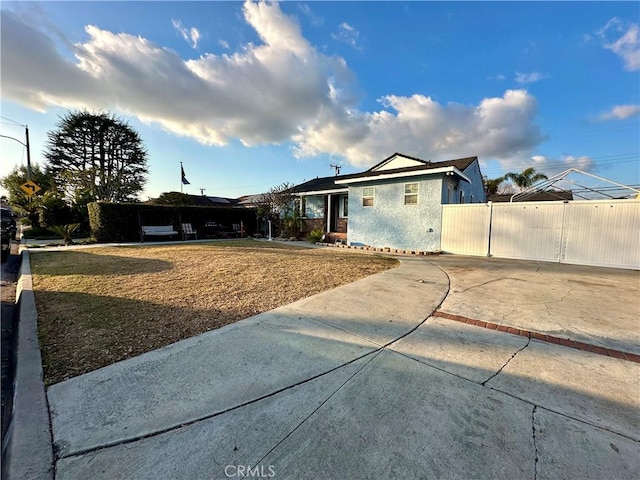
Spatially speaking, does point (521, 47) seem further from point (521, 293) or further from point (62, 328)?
point (62, 328)

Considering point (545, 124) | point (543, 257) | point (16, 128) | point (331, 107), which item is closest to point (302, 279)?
point (543, 257)

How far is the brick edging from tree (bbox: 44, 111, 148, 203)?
82.4 feet

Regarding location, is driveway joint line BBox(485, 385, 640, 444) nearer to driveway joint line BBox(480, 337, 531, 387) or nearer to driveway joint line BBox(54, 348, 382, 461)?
driveway joint line BBox(480, 337, 531, 387)

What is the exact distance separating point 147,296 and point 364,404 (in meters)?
4.08

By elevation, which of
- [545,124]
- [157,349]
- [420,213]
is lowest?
[157,349]

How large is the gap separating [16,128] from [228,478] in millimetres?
27413

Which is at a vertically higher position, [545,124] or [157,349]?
[545,124]

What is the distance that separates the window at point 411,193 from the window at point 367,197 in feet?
5.48

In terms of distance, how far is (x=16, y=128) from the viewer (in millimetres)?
17438

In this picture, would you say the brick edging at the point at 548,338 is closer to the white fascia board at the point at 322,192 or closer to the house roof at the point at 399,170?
the house roof at the point at 399,170

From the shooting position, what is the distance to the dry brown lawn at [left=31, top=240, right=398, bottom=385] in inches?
106

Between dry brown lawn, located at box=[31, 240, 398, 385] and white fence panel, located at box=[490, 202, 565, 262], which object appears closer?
dry brown lawn, located at box=[31, 240, 398, 385]

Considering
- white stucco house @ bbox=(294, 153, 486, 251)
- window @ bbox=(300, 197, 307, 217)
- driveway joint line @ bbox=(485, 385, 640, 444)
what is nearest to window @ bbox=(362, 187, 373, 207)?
white stucco house @ bbox=(294, 153, 486, 251)

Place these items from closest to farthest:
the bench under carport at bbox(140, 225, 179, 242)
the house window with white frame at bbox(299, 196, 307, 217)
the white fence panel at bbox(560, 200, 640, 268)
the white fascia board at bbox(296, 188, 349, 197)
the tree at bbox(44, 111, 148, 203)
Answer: the white fence panel at bbox(560, 200, 640, 268)
the bench under carport at bbox(140, 225, 179, 242)
the white fascia board at bbox(296, 188, 349, 197)
the house window with white frame at bbox(299, 196, 307, 217)
the tree at bbox(44, 111, 148, 203)
